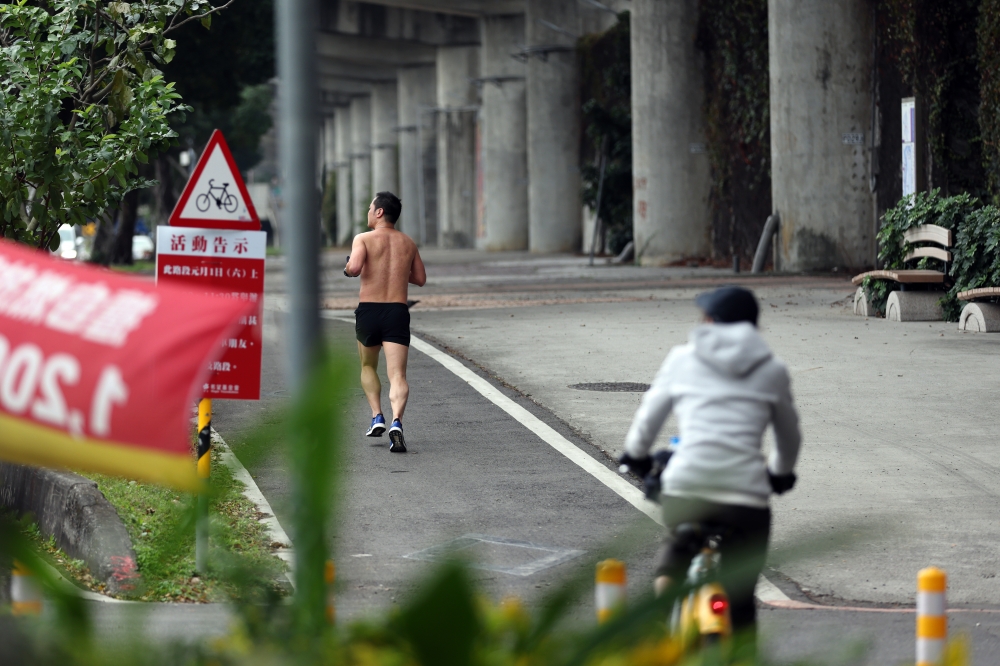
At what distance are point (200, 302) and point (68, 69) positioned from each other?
815 cm

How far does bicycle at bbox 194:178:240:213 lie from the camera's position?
25.1ft

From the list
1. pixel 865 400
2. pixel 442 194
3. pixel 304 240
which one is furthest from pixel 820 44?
pixel 442 194

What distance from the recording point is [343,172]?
110438mm

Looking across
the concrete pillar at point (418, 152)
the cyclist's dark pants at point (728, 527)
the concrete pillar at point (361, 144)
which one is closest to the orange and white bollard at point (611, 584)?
the cyclist's dark pants at point (728, 527)

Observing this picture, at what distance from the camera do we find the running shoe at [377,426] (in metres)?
11.1

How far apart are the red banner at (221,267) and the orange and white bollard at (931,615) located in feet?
11.8

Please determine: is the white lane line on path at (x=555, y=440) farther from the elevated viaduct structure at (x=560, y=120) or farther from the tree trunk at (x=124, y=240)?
the tree trunk at (x=124, y=240)

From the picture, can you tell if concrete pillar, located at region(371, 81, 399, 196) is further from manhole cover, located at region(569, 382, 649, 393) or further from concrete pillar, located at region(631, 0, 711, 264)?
manhole cover, located at region(569, 382, 649, 393)

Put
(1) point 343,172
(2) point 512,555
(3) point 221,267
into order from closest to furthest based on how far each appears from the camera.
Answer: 1. (3) point 221,267
2. (2) point 512,555
3. (1) point 343,172

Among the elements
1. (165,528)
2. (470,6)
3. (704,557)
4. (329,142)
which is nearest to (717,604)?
(704,557)

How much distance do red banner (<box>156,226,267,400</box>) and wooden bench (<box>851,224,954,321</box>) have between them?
13.3 m

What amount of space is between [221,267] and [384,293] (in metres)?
3.53

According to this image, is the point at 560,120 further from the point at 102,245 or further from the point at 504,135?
the point at 102,245

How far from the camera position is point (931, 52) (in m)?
27.0
